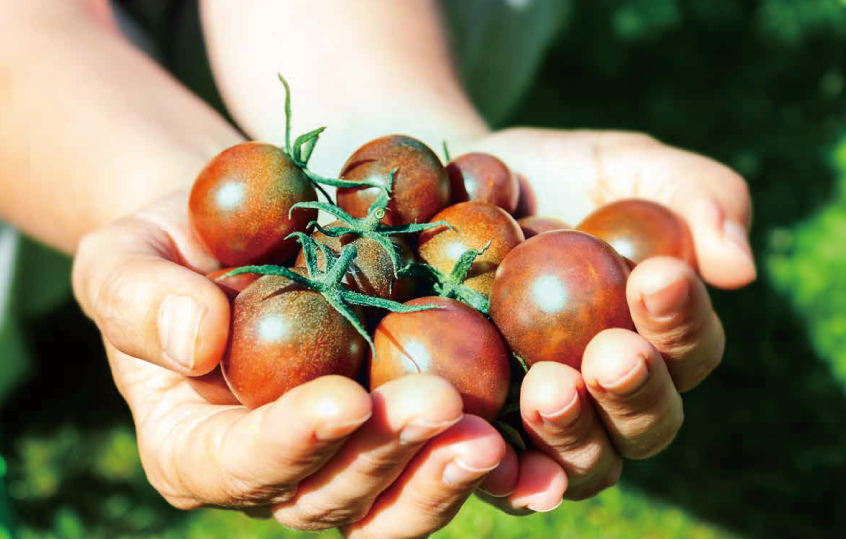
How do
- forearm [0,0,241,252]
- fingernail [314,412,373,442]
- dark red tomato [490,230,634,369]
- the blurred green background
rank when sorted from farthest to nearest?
the blurred green background
forearm [0,0,241,252]
dark red tomato [490,230,634,369]
fingernail [314,412,373,442]

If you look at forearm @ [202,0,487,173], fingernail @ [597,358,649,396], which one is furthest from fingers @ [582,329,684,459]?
forearm @ [202,0,487,173]

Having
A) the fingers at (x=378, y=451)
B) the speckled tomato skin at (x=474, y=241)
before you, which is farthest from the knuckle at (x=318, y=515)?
the speckled tomato skin at (x=474, y=241)

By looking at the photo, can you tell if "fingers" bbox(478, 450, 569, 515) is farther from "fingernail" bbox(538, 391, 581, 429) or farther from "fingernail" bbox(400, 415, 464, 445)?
"fingernail" bbox(400, 415, 464, 445)

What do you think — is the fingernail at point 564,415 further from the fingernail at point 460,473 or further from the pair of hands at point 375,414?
the fingernail at point 460,473

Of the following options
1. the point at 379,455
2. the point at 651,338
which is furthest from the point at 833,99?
the point at 379,455

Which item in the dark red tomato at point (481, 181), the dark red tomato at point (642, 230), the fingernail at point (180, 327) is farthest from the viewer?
the dark red tomato at point (481, 181)

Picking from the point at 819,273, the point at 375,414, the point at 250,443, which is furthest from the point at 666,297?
the point at 819,273

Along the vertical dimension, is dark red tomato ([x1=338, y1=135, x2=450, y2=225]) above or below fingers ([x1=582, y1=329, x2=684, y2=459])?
above

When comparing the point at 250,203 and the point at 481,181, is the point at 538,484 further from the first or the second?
the point at 250,203
